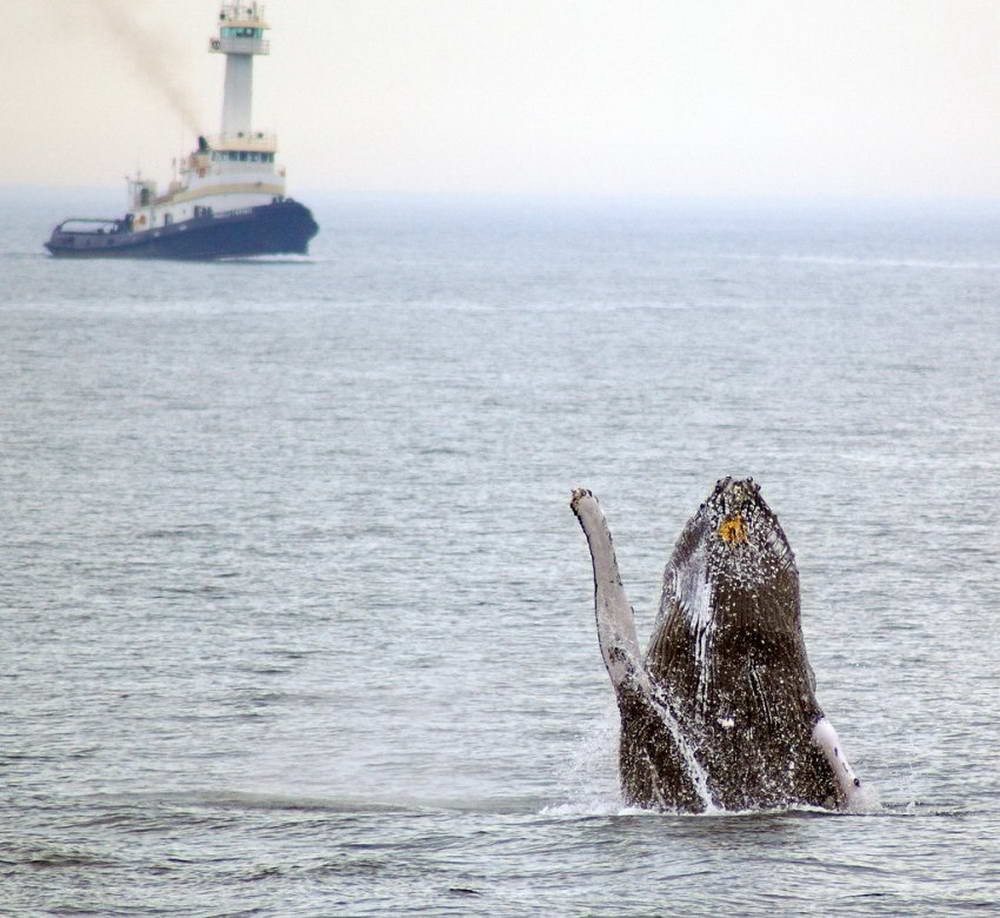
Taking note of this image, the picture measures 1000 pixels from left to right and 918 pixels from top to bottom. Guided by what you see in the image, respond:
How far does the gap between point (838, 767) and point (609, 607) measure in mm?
2694

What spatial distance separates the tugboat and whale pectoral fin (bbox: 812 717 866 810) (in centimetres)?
15905

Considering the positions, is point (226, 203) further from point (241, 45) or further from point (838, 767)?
point (838, 767)

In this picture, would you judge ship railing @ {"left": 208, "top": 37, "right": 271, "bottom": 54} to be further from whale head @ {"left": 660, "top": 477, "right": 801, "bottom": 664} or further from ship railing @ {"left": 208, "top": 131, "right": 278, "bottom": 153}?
whale head @ {"left": 660, "top": 477, "right": 801, "bottom": 664}

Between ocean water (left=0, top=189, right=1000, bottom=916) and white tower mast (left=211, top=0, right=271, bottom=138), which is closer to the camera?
ocean water (left=0, top=189, right=1000, bottom=916)

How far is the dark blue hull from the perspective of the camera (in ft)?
577

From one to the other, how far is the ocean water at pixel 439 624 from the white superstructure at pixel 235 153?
79913 millimetres

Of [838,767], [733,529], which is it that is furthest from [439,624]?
[733,529]

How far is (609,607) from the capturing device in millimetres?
16688

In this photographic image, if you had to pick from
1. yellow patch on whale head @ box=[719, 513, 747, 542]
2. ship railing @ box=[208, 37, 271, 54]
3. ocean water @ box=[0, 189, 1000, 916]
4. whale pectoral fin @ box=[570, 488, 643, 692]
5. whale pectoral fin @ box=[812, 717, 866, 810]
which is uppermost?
ship railing @ box=[208, 37, 271, 54]

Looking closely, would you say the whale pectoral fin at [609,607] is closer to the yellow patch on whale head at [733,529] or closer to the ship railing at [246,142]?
the yellow patch on whale head at [733,529]

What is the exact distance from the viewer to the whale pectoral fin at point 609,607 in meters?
16.6

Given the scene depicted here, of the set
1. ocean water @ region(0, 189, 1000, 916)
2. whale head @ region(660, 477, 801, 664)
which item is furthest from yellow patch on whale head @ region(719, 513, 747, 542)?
ocean water @ region(0, 189, 1000, 916)

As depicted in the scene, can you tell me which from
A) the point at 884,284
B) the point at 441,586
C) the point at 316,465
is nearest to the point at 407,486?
the point at 316,465

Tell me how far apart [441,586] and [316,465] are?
19421mm
